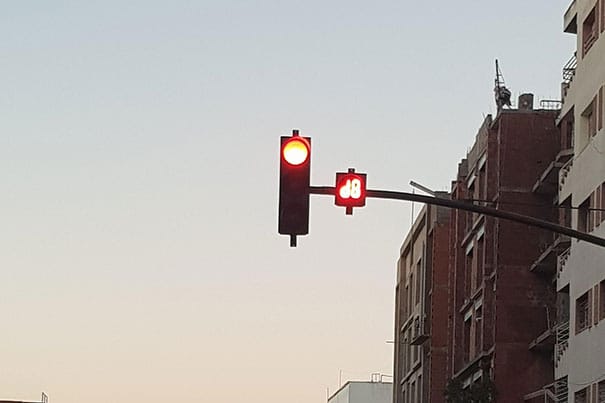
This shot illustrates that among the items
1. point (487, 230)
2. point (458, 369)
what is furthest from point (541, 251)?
point (458, 369)

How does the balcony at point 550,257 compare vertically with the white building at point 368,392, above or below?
below

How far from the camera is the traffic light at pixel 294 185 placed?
17812mm

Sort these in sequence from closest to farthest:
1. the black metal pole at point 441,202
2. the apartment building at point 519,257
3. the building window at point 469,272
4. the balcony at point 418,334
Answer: the black metal pole at point 441,202, the apartment building at point 519,257, the building window at point 469,272, the balcony at point 418,334

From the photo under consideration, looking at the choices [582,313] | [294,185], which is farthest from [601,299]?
[294,185]

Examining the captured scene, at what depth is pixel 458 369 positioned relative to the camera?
68.7 m

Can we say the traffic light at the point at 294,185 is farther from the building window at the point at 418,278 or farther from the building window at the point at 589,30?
the building window at the point at 418,278

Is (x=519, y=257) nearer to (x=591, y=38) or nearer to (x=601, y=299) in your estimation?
(x=591, y=38)

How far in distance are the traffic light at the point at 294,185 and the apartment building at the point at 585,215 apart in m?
24.4

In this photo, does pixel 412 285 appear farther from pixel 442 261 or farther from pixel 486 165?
pixel 486 165

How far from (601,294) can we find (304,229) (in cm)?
2656

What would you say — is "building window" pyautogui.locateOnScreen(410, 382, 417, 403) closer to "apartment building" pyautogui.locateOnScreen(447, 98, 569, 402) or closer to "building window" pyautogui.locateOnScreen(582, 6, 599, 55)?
"apartment building" pyautogui.locateOnScreen(447, 98, 569, 402)

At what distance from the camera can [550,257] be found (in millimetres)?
55875

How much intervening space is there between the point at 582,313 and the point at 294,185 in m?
29.4

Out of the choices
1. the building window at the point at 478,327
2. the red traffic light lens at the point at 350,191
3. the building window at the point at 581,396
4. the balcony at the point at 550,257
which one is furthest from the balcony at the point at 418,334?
the red traffic light lens at the point at 350,191
